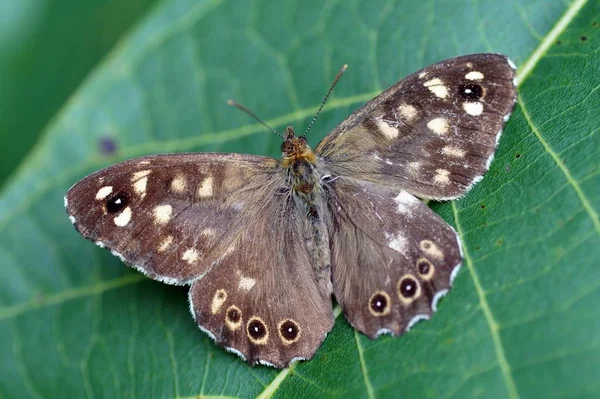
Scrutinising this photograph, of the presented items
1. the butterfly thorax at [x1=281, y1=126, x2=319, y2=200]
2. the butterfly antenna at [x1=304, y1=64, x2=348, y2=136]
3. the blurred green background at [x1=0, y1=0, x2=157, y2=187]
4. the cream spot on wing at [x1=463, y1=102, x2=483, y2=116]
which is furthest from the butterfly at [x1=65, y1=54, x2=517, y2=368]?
the blurred green background at [x1=0, y1=0, x2=157, y2=187]

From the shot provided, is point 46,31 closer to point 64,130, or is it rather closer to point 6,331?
point 64,130

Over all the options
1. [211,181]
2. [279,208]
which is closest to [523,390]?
[279,208]

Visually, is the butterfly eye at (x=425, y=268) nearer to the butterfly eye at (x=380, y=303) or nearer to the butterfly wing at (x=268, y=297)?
the butterfly eye at (x=380, y=303)

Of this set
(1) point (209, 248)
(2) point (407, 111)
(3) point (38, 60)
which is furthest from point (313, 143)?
(3) point (38, 60)

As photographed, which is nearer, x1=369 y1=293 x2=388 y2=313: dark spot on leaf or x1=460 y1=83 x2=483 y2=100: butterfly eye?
x1=369 y1=293 x2=388 y2=313: dark spot on leaf

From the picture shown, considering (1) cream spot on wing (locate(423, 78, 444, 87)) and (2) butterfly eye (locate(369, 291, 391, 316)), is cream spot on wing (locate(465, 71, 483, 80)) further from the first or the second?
(2) butterfly eye (locate(369, 291, 391, 316))

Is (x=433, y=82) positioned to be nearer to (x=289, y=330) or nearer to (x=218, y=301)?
(x=289, y=330)

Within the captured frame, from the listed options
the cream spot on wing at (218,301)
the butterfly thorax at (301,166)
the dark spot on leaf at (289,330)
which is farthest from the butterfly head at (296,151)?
the dark spot on leaf at (289,330)
